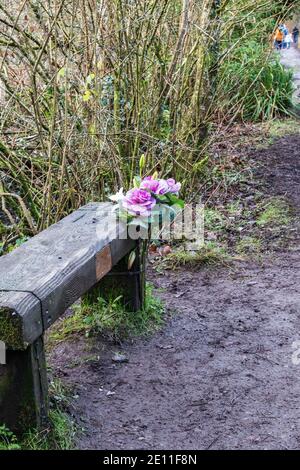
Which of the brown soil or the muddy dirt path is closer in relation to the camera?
the brown soil


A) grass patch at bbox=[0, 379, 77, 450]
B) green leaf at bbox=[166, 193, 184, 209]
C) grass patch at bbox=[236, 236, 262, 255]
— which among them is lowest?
grass patch at bbox=[236, 236, 262, 255]

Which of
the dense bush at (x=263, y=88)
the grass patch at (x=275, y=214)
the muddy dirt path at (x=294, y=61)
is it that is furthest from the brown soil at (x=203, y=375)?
the muddy dirt path at (x=294, y=61)

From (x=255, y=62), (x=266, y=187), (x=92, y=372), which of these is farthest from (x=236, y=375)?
(x=255, y=62)

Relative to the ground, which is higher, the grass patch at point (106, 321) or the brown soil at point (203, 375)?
the grass patch at point (106, 321)

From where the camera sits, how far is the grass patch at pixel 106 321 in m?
3.83

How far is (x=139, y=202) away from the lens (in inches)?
142

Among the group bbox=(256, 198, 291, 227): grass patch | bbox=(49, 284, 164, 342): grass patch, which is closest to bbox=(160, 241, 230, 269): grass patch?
bbox=(256, 198, 291, 227): grass patch

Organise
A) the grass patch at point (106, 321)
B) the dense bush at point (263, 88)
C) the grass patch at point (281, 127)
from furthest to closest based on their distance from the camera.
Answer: the dense bush at point (263, 88) → the grass patch at point (281, 127) → the grass patch at point (106, 321)

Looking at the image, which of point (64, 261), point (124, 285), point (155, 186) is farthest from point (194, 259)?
point (64, 261)

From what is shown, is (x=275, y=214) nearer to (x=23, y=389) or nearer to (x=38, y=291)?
(x=38, y=291)

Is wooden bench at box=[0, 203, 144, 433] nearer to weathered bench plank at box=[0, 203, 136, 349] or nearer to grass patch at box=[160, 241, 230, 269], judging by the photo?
weathered bench plank at box=[0, 203, 136, 349]

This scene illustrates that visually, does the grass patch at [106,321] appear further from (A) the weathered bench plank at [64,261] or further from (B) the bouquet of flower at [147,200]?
(B) the bouquet of flower at [147,200]

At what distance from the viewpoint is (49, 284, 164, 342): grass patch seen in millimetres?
3828

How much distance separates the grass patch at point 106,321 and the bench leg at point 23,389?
114 centimetres
